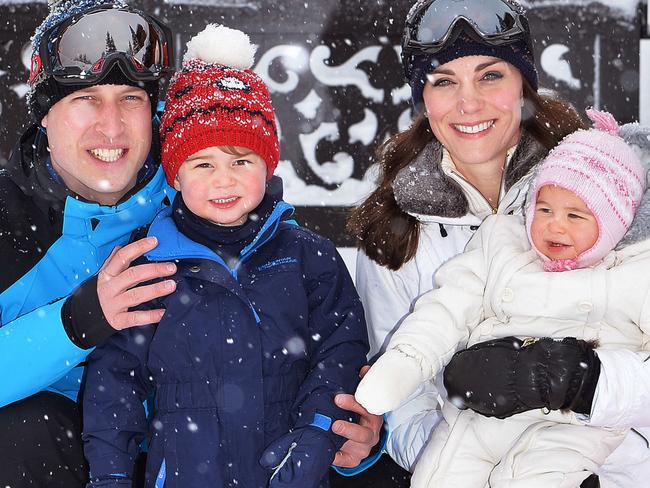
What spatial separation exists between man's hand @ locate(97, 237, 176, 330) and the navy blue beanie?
3.95 feet

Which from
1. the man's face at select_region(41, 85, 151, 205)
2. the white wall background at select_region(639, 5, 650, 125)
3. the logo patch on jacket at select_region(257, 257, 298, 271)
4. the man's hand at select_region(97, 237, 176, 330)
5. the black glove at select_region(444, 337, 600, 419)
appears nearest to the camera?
the black glove at select_region(444, 337, 600, 419)

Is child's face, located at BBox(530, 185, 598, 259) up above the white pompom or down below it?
below

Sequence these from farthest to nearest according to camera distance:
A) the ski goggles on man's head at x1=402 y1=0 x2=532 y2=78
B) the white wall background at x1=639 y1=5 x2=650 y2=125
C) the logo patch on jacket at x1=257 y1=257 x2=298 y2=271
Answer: the white wall background at x1=639 y1=5 x2=650 y2=125 < the ski goggles on man's head at x1=402 y1=0 x2=532 y2=78 < the logo patch on jacket at x1=257 y1=257 x2=298 y2=271

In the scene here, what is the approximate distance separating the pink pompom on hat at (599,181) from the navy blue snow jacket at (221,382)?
0.77m

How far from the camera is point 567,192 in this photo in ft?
7.64

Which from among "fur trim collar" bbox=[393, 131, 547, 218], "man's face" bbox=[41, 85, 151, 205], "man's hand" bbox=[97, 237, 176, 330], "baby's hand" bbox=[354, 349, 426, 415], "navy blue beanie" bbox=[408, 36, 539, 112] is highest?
"navy blue beanie" bbox=[408, 36, 539, 112]

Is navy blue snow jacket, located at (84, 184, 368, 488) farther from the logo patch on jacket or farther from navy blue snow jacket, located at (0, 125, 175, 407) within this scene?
navy blue snow jacket, located at (0, 125, 175, 407)

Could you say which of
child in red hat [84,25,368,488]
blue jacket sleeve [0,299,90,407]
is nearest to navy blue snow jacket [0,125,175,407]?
blue jacket sleeve [0,299,90,407]

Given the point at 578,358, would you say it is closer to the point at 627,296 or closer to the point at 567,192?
the point at 627,296

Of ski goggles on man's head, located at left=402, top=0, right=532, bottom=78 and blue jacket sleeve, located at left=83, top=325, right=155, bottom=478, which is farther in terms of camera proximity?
ski goggles on man's head, located at left=402, top=0, right=532, bottom=78

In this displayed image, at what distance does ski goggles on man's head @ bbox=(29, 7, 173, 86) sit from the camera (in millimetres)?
2689

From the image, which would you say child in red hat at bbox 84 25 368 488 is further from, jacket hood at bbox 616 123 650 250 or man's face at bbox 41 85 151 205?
jacket hood at bbox 616 123 650 250

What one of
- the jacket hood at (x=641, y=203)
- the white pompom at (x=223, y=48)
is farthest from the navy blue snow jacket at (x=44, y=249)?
the jacket hood at (x=641, y=203)

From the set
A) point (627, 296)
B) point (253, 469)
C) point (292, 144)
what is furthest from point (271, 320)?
point (292, 144)
